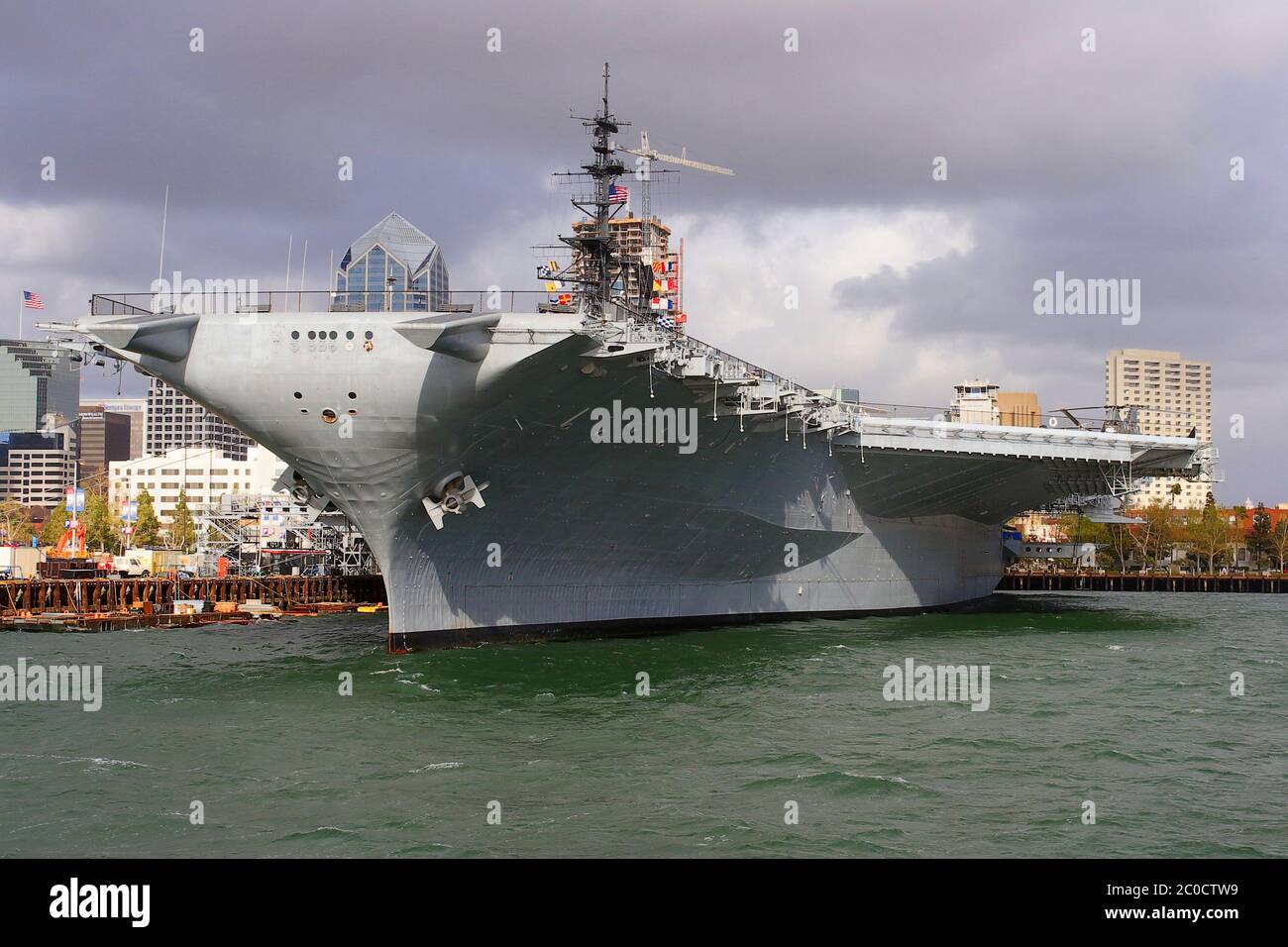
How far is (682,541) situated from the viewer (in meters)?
25.2

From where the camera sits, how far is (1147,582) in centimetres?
7100

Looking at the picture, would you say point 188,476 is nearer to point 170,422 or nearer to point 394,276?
point 394,276

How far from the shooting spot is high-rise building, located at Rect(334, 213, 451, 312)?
18.8m

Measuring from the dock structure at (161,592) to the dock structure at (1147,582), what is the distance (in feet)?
136

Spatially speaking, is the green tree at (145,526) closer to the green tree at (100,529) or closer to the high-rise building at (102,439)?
the green tree at (100,529)

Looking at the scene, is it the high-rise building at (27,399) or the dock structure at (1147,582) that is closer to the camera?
the dock structure at (1147,582)

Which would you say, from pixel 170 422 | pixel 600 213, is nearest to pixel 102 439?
pixel 170 422

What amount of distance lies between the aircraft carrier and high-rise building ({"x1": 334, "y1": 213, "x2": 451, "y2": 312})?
30 centimetres

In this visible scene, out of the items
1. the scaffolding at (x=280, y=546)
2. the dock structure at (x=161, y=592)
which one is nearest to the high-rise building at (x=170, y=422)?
the scaffolding at (x=280, y=546)

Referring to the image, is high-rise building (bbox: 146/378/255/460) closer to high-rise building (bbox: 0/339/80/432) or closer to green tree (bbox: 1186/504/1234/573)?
high-rise building (bbox: 0/339/80/432)

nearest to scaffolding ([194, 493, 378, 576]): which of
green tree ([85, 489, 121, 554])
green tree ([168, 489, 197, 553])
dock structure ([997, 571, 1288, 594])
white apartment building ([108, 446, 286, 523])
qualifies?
green tree ([168, 489, 197, 553])

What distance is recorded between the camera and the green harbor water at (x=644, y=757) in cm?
1045

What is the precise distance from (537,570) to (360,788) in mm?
10771
